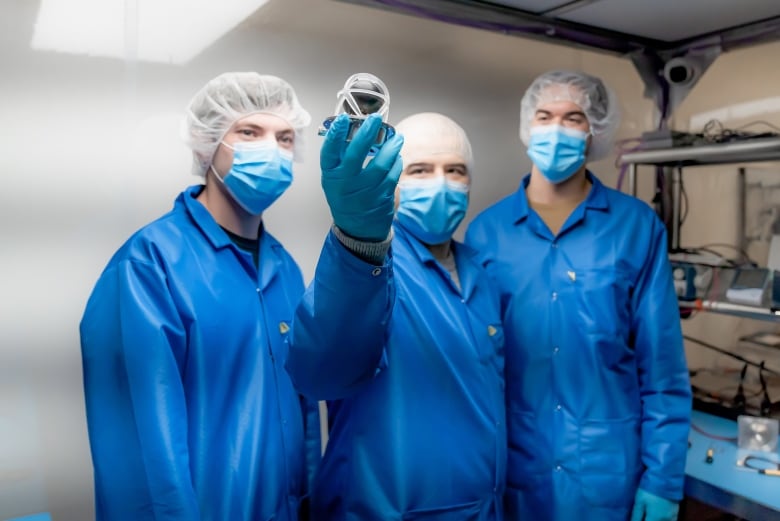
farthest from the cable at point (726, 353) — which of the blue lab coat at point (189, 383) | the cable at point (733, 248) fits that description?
the blue lab coat at point (189, 383)

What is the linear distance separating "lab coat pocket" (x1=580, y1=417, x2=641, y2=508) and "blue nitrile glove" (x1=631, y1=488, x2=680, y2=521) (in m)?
0.03

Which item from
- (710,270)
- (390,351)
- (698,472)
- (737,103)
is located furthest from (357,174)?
(737,103)

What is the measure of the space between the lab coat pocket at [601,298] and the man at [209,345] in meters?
0.73

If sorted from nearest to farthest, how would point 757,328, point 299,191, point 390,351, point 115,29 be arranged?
point 390,351, point 115,29, point 299,191, point 757,328

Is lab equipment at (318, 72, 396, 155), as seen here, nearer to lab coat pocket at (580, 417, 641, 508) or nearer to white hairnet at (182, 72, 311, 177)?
white hairnet at (182, 72, 311, 177)

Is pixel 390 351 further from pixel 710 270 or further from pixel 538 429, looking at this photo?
pixel 710 270

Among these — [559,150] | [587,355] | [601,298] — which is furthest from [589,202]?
[587,355]

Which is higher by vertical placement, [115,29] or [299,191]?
[115,29]

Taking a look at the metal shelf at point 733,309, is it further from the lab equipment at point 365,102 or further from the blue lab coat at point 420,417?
the lab equipment at point 365,102

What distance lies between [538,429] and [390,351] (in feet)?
1.83

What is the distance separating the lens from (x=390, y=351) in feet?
4.03

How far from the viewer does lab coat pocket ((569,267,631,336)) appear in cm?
154

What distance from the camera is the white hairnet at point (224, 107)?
1333 millimetres

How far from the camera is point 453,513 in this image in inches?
48.8
